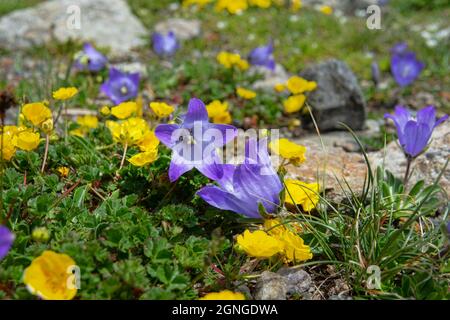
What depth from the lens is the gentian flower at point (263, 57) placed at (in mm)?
5230

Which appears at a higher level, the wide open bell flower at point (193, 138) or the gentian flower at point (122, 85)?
the gentian flower at point (122, 85)

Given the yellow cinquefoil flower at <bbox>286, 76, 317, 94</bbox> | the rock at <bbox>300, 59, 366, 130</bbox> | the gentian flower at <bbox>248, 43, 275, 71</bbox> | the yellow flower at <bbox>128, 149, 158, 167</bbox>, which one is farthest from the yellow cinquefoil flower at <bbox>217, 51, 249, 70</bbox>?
the yellow flower at <bbox>128, 149, 158, 167</bbox>

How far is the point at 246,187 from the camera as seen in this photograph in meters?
2.29

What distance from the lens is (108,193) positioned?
251cm

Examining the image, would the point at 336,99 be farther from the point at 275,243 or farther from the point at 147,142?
the point at 275,243

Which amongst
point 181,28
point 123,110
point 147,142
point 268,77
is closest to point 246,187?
point 147,142

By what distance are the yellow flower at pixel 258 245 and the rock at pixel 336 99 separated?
2.58 meters

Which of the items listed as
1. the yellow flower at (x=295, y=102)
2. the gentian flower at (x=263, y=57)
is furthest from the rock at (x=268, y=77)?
the yellow flower at (x=295, y=102)

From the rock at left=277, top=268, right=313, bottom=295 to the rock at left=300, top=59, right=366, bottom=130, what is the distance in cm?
241

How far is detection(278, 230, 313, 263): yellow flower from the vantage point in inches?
84.3

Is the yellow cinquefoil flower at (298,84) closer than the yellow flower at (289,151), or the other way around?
the yellow flower at (289,151)

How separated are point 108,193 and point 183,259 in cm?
65

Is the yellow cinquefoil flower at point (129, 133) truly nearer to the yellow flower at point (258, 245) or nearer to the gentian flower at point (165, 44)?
the yellow flower at point (258, 245)
